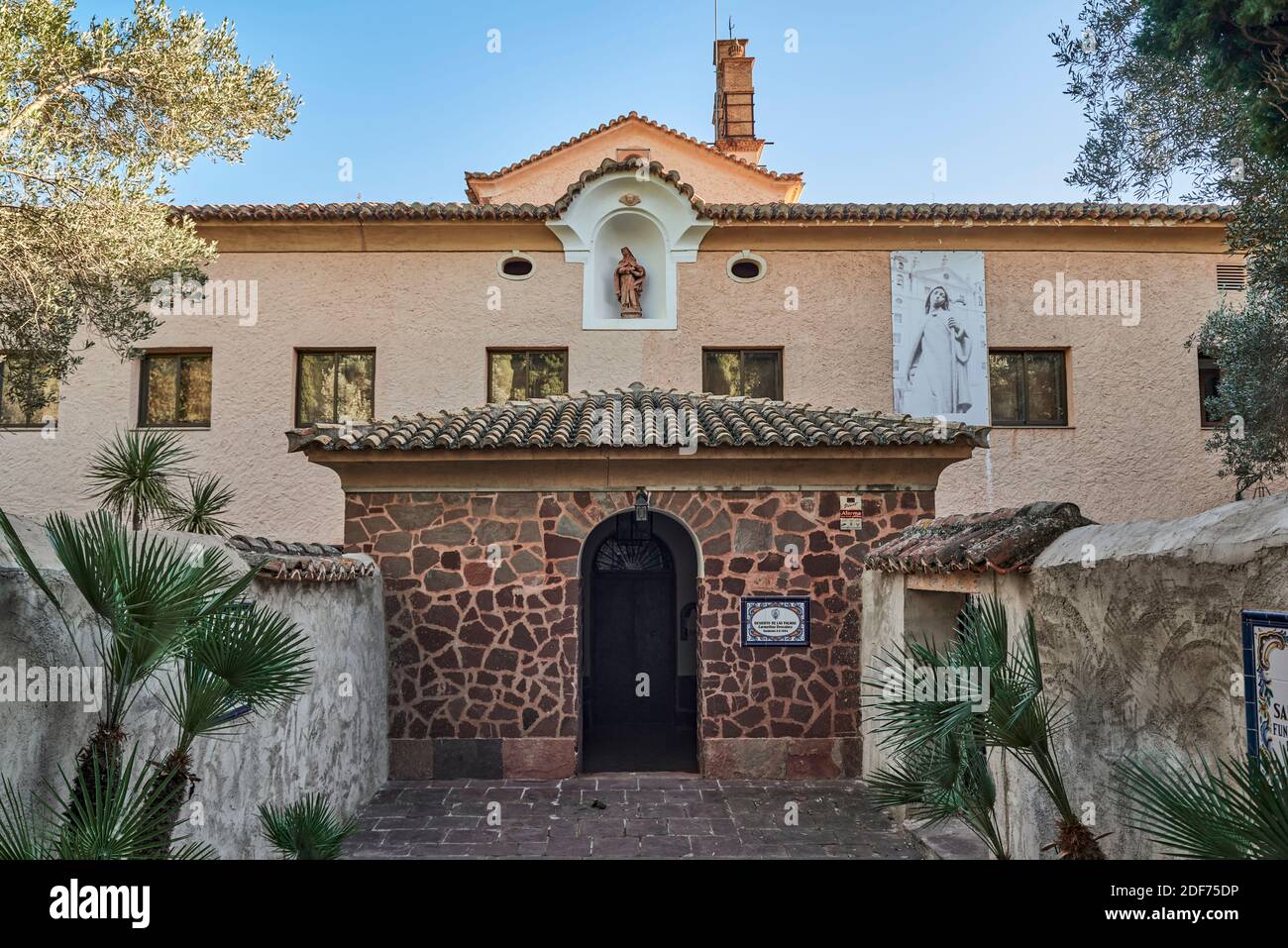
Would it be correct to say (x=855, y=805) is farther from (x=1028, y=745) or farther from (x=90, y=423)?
(x=90, y=423)

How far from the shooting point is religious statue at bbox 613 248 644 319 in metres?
14.8

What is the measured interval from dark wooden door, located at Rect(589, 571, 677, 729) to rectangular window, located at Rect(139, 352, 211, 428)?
24.7ft

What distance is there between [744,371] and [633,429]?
216 inches

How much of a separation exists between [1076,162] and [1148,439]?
5474 mm

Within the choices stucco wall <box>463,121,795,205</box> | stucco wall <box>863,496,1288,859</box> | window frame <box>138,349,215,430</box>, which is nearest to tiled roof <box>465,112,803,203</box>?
stucco wall <box>463,121,795,205</box>

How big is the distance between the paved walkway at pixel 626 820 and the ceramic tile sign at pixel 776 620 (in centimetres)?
151

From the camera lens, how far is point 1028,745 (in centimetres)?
346

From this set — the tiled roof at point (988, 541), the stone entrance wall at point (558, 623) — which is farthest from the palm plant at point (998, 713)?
the stone entrance wall at point (558, 623)

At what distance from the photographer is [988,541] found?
557cm

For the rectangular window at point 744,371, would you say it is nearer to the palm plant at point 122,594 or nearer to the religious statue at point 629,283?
the religious statue at point 629,283

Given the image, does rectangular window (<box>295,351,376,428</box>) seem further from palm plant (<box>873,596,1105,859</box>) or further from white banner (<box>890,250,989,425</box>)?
palm plant (<box>873,596,1105,859</box>)

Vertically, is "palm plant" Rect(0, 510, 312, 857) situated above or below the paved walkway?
above

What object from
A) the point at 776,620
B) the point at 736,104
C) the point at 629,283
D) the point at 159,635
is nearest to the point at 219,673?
the point at 159,635

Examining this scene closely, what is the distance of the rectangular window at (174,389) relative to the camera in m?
14.7
